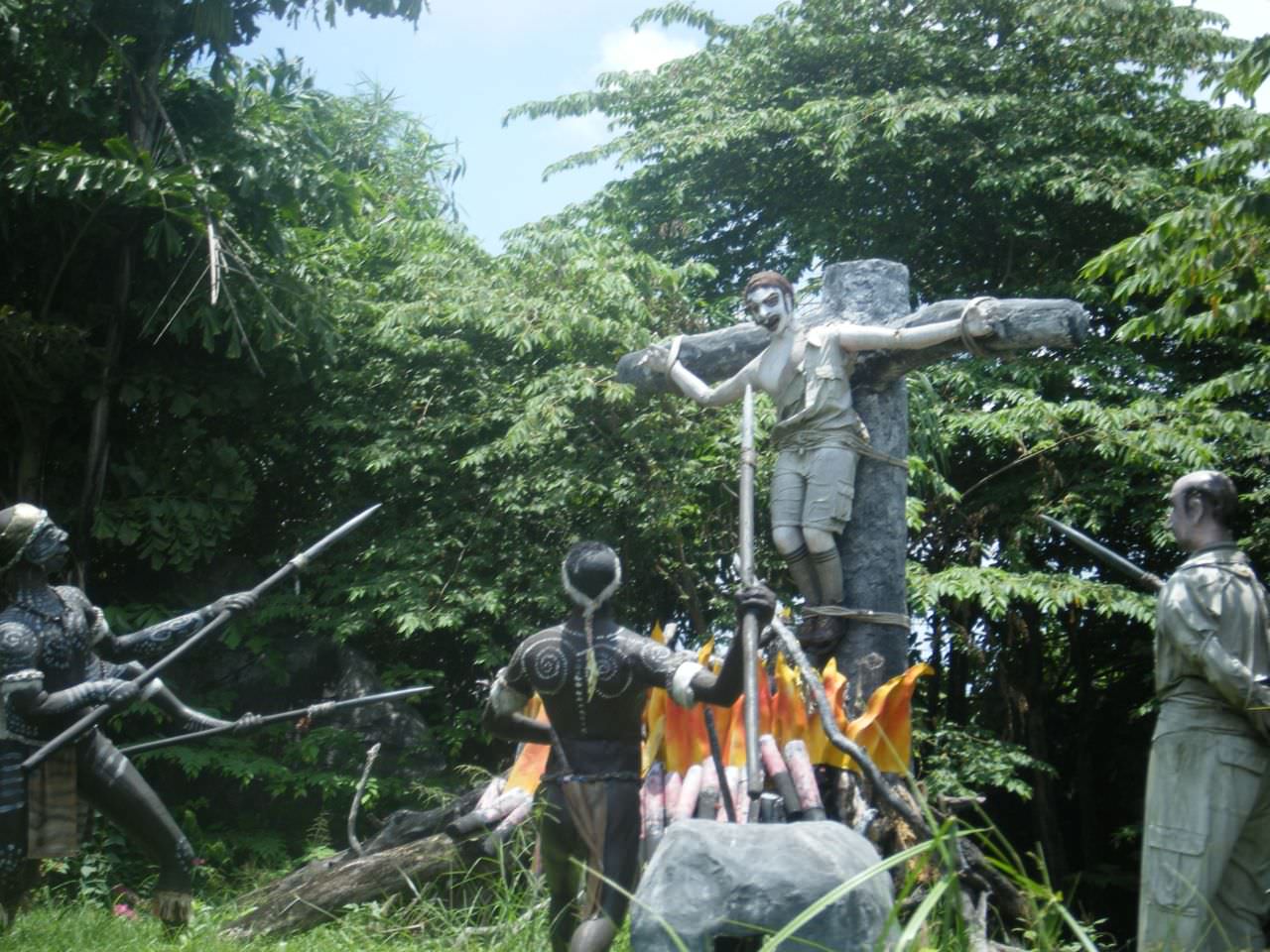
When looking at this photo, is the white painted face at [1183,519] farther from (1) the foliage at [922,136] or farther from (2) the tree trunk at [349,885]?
(1) the foliage at [922,136]

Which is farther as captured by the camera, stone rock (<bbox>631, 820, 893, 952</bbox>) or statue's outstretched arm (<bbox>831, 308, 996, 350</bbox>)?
statue's outstretched arm (<bbox>831, 308, 996, 350</bbox>)

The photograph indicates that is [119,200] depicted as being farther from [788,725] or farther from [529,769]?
[788,725]

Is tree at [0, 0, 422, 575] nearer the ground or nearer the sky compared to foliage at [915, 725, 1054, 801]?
nearer the sky

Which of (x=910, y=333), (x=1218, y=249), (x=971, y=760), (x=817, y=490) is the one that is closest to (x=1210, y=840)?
(x=817, y=490)

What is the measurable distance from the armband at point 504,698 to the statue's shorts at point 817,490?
1.88 meters

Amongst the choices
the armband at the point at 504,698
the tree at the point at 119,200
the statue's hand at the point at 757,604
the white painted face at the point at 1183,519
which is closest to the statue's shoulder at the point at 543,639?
the armband at the point at 504,698

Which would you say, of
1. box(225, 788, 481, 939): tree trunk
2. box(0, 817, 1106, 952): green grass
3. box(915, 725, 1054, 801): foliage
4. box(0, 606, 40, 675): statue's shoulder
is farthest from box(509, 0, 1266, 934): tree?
box(0, 606, 40, 675): statue's shoulder

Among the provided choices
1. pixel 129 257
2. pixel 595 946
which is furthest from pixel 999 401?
pixel 595 946

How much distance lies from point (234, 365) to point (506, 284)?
83.9 inches

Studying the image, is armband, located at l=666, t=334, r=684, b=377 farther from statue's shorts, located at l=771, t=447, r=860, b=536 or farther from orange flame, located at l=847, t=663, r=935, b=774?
orange flame, located at l=847, t=663, r=935, b=774

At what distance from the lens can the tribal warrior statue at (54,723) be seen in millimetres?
5914

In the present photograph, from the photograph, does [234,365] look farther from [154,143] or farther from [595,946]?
[595,946]

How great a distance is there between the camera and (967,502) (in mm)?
12148

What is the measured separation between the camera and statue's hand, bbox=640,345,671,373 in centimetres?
742
